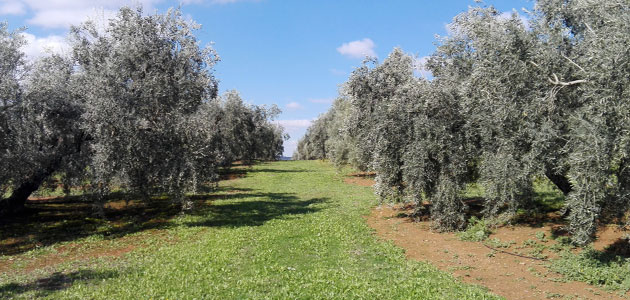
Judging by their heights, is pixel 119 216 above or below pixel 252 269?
above

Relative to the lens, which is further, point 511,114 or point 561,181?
point 561,181

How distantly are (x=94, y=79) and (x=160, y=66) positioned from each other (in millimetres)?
2805

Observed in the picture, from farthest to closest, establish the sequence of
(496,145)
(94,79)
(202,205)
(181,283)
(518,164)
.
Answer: (202,205) → (94,79) → (496,145) → (518,164) → (181,283)

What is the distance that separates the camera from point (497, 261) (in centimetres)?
1270

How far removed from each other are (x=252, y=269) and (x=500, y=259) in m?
7.20

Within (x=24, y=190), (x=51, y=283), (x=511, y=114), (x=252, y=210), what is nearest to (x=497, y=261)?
(x=511, y=114)

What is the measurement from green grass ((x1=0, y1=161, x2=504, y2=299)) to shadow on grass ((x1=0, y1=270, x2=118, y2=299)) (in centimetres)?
2

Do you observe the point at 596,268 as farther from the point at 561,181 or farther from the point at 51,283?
the point at 51,283

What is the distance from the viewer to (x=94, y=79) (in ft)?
59.3

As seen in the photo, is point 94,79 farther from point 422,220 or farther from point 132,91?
point 422,220

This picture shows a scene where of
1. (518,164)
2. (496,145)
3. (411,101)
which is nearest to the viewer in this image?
(518,164)

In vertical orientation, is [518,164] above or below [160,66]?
below

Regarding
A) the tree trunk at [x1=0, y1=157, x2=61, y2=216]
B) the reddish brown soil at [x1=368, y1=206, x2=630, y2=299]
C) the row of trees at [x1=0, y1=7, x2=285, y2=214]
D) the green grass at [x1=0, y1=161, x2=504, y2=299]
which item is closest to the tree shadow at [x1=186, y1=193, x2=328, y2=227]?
the green grass at [x1=0, y1=161, x2=504, y2=299]

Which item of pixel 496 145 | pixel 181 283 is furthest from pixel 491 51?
pixel 181 283
